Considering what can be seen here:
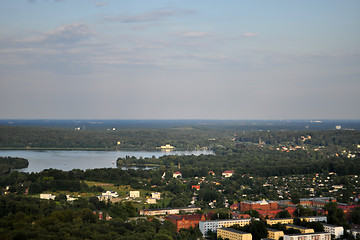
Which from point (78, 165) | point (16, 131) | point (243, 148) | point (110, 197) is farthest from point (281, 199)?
point (16, 131)

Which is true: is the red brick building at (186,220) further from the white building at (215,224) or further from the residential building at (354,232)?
the residential building at (354,232)

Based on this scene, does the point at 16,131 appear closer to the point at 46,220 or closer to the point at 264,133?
the point at 264,133

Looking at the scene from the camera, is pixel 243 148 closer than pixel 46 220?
No

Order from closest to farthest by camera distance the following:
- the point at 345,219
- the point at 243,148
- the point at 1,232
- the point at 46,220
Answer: the point at 1,232, the point at 46,220, the point at 345,219, the point at 243,148

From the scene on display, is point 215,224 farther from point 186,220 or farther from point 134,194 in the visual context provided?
point 134,194

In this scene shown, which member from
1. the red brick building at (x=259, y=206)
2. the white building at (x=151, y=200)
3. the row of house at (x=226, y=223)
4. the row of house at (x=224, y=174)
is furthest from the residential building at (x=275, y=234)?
the row of house at (x=224, y=174)
